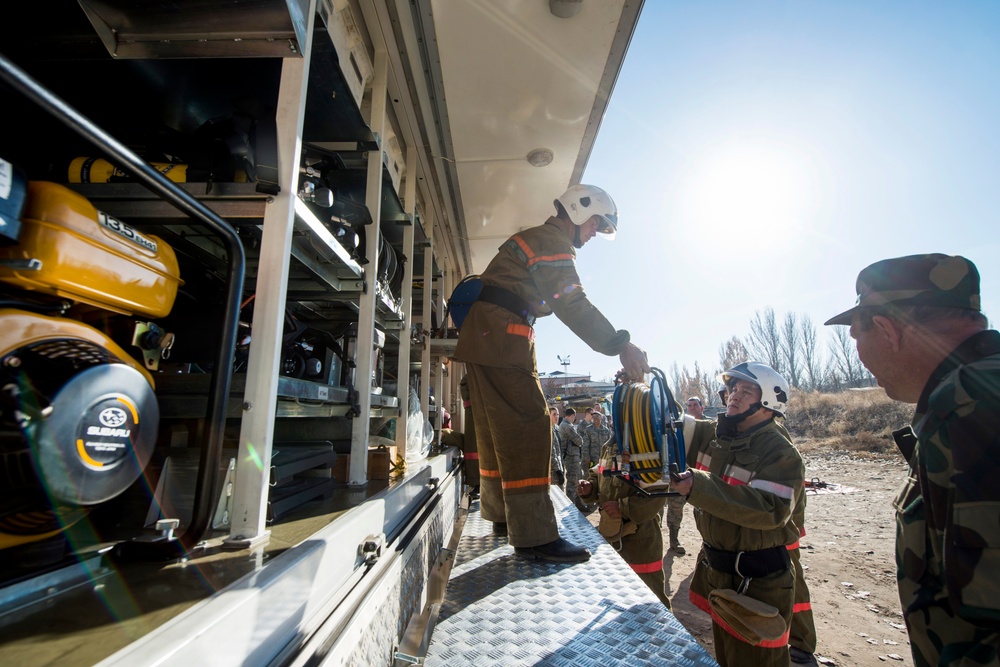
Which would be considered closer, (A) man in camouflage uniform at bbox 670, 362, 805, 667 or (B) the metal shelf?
(B) the metal shelf

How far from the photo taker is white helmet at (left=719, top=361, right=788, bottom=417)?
353cm

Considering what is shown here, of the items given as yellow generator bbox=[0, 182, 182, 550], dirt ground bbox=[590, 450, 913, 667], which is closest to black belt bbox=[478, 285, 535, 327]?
yellow generator bbox=[0, 182, 182, 550]

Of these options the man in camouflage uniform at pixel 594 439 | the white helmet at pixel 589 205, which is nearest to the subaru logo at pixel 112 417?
the white helmet at pixel 589 205

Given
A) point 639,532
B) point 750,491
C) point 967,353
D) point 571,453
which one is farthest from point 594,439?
point 967,353

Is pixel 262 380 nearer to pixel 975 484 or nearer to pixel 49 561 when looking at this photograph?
pixel 49 561

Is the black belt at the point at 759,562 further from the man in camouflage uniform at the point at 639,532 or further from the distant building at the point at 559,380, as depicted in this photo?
the distant building at the point at 559,380

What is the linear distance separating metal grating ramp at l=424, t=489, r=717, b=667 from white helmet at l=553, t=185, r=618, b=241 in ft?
6.18

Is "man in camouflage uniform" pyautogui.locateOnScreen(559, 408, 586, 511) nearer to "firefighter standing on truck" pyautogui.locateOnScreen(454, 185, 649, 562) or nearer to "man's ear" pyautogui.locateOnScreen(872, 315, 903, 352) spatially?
"firefighter standing on truck" pyautogui.locateOnScreen(454, 185, 649, 562)

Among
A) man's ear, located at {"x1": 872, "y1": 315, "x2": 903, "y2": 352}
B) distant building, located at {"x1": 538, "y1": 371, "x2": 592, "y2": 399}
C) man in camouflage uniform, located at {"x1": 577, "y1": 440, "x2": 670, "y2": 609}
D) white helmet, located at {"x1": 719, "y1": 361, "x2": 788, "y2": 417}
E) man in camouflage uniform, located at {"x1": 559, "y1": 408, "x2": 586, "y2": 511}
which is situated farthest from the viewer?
distant building, located at {"x1": 538, "y1": 371, "x2": 592, "y2": 399}

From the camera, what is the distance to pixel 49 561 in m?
1.07

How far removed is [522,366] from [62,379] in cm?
165

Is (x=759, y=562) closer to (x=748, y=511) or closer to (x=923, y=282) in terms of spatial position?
(x=748, y=511)

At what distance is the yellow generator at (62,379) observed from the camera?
0.92 m

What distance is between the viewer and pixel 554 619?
59.7 inches
